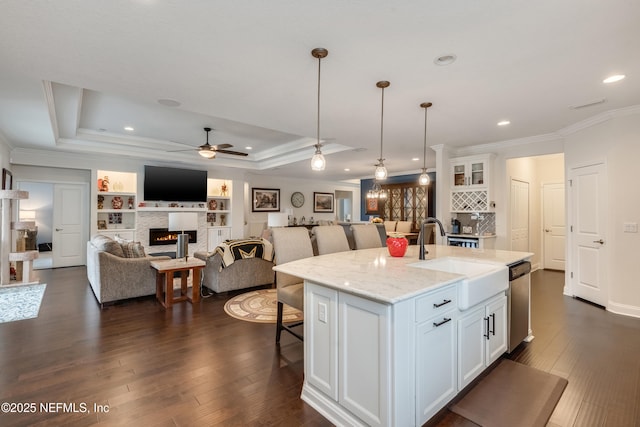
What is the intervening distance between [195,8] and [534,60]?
8.67 ft

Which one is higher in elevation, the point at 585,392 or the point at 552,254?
the point at 552,254

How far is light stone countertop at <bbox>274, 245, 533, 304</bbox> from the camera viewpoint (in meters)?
1.66

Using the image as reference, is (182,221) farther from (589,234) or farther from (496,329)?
(589,234)

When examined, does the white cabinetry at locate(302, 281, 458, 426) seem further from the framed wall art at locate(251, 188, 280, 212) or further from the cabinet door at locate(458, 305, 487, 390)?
the framed wall art at locate(251, 188, 280, 212)

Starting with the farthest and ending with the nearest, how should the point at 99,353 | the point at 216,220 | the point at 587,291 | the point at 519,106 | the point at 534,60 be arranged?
the point at 216,220 < the point at 587,291 < the point at 519,106 < the point at 99,353 < the point at 534,60

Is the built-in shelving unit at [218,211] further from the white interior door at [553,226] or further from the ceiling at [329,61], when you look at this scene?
the white interior door at [553,226]

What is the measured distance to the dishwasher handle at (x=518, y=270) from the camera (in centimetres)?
264

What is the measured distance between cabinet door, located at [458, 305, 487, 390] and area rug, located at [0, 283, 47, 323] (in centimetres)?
478

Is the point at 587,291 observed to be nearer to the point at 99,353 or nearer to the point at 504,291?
the point at 504,291

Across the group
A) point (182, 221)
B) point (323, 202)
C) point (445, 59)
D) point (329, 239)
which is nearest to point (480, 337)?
point (329, 239)

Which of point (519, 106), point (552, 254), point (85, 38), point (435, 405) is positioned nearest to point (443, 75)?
point (519, 106)

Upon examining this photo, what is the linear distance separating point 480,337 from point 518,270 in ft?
2.91

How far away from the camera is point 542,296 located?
4.72 meters

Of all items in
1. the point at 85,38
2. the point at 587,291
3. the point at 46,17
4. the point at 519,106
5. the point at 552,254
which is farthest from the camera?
the point at 552,254
